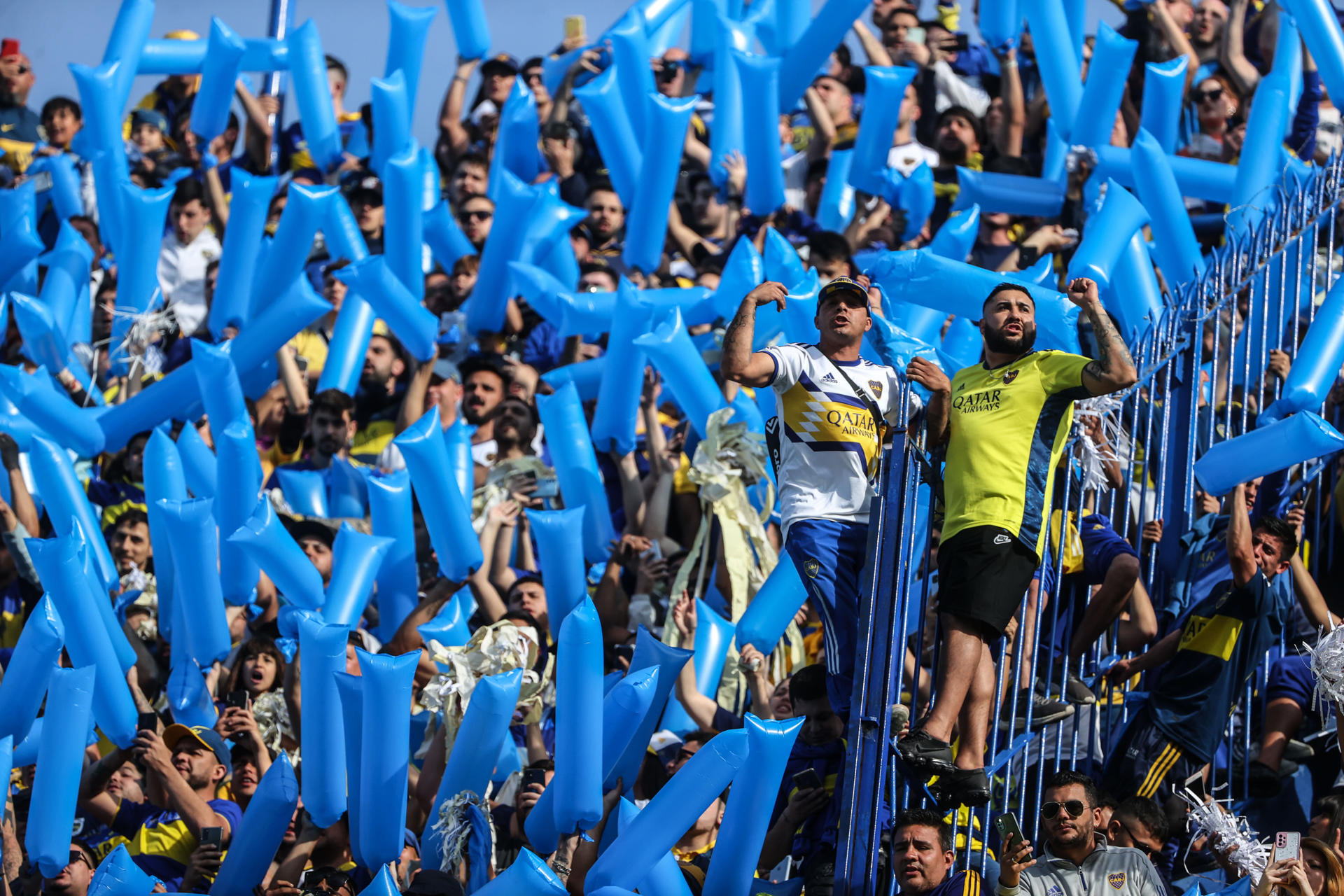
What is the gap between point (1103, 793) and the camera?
520cm

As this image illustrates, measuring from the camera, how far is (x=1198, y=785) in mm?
5688

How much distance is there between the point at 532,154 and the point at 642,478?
289 cm

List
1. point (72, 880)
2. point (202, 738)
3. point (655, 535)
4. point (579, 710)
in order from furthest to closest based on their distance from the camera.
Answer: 1. point (655, 535)
2. point (202, 738)
3. point (72, 880)
4. point (579, 710)

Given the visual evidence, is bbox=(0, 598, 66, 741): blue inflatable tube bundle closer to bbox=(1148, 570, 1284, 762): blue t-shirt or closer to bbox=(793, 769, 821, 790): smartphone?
bbox=(793, 769, 821, 790): smartphone

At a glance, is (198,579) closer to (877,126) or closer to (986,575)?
(986,575)

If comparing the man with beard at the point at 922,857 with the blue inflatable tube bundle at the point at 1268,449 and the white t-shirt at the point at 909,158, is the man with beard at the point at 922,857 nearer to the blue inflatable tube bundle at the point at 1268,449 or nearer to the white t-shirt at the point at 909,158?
the blue inflatable tube bundle at the point at 1268,449

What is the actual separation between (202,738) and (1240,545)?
3760 mm

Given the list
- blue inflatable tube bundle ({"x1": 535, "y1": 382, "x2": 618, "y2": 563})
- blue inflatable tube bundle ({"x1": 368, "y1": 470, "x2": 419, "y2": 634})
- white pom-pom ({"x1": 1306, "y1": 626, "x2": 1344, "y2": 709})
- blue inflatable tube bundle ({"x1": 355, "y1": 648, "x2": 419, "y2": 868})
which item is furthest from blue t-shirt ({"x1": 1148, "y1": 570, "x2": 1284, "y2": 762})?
blue inflatable tube bundle ({"x1": 368, "y1": 470, "x2": 419, "y2": 634})

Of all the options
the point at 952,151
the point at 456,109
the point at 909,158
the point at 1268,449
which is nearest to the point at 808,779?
the point at 1268,449

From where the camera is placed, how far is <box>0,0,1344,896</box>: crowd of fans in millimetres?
5477

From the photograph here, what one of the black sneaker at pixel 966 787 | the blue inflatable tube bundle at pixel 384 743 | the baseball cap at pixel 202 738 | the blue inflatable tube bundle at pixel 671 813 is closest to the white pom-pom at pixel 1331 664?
the black sneaker at pixel 966 787

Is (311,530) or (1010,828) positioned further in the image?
(311,530)

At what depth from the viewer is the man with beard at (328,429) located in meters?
8.12

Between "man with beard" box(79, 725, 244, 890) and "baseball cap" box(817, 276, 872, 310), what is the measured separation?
281cm
